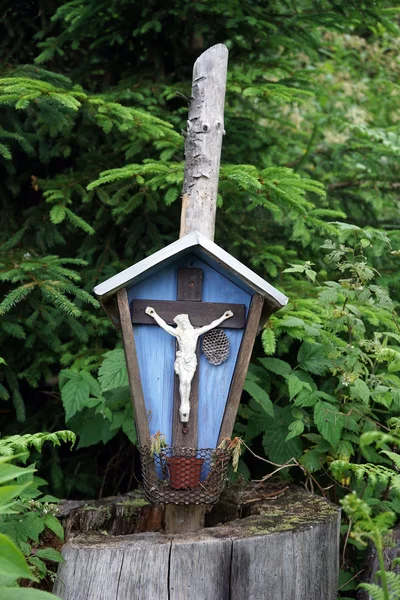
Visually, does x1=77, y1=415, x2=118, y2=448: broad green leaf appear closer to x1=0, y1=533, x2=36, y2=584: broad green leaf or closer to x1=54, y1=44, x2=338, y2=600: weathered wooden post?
x1=54, y1=44, x2=338, y2=600: weathered wooden post

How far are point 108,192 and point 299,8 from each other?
2.04 meters

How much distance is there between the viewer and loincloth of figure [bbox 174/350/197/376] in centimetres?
309

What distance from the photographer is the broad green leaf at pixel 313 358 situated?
3867 millimetres

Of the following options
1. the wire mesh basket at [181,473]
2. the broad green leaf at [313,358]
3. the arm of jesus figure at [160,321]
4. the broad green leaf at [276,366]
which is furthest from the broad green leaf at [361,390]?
the arm of jesus figure at [160,321]

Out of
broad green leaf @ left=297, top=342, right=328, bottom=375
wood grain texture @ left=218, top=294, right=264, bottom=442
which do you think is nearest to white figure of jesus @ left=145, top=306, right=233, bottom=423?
wood grain texture @ left=218, top=294, right=264, bottom=442

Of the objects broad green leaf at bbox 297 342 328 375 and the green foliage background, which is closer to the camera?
the green foliage background

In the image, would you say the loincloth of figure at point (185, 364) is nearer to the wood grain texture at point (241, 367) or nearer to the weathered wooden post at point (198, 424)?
the weathered wooden post at point (198, 424)

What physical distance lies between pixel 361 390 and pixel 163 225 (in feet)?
6.45

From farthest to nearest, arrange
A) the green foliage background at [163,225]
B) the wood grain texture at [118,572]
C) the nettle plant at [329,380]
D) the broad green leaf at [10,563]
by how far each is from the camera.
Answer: the green foliage background at [163,225] < the nettle plant at [329,380] < the wood grain texture at [118,572] < the broad green leaf at [10,563]

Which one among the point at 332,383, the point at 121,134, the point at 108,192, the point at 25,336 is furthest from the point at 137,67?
the point at 332,383

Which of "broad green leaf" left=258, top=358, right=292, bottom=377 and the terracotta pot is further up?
"broad green leaf" left=258, top=358, right=292, bottom=377

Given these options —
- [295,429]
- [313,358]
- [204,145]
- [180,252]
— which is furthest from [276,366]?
[204,145]

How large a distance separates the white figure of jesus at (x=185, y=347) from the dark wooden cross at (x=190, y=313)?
0.08 feet

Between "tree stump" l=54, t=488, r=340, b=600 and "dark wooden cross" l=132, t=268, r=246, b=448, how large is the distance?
44 centimetres
